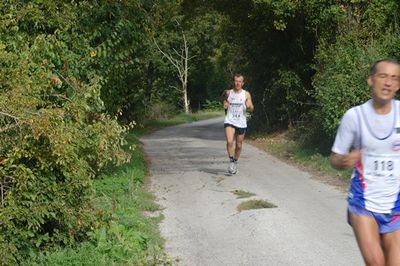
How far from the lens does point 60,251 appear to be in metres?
6.83

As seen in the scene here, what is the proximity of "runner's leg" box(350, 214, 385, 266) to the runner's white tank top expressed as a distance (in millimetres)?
100

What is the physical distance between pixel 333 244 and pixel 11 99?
4077 mm

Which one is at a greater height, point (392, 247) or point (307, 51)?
point (307, 51)

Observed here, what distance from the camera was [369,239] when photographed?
4363mm

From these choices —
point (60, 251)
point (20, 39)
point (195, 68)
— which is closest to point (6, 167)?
point (60, 251)

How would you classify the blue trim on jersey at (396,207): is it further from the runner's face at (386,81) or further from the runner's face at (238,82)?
the runner's face at (238,82)

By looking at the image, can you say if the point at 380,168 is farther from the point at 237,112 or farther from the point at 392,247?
the point at 237,112

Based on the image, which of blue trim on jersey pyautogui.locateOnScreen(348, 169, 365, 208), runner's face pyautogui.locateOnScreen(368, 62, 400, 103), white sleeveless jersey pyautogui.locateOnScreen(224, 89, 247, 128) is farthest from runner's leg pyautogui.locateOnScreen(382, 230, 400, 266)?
white sleeveless jersey pyautogui.locateOnScreen(224, 89, 247, 128)

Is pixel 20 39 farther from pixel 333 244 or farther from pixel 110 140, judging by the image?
pixel 333 244

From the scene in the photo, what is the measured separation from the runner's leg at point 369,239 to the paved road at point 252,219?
2.22m

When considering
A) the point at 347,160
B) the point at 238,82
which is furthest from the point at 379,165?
the point at 238,82

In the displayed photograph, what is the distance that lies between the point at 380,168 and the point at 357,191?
0.81ft

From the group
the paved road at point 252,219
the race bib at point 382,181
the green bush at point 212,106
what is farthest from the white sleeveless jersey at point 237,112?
the green bush at point 212,106

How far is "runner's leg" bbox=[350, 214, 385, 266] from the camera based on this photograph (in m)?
4.32
